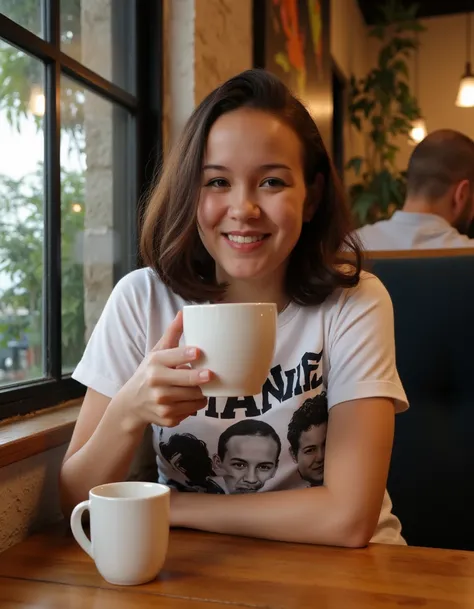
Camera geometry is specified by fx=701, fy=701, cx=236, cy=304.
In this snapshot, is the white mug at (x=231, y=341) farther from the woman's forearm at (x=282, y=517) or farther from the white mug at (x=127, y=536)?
the woman's forearm at (x=282, y=517)

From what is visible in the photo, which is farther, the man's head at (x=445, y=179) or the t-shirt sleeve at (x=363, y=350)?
the man's head at (x=445, y=179)

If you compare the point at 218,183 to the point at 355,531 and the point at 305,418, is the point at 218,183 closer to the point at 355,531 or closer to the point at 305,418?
the point at 305,418

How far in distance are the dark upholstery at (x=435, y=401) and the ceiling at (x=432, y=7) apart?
15.9ft

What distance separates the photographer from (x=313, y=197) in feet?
3.95

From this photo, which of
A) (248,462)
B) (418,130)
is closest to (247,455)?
(248,462)

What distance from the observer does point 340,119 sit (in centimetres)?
510

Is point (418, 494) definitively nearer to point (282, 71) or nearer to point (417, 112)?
point (282, 71)

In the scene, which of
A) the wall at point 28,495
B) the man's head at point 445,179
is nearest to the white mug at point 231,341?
the wall at point 28,495

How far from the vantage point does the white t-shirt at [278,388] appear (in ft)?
3.53

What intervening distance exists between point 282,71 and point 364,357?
5.60ft

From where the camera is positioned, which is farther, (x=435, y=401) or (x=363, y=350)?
(x=435, y=401)

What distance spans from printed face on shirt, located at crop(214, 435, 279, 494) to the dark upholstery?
45cm

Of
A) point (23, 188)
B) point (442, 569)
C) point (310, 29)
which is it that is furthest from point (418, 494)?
point (310, 29)

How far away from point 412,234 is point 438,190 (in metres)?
0.26
